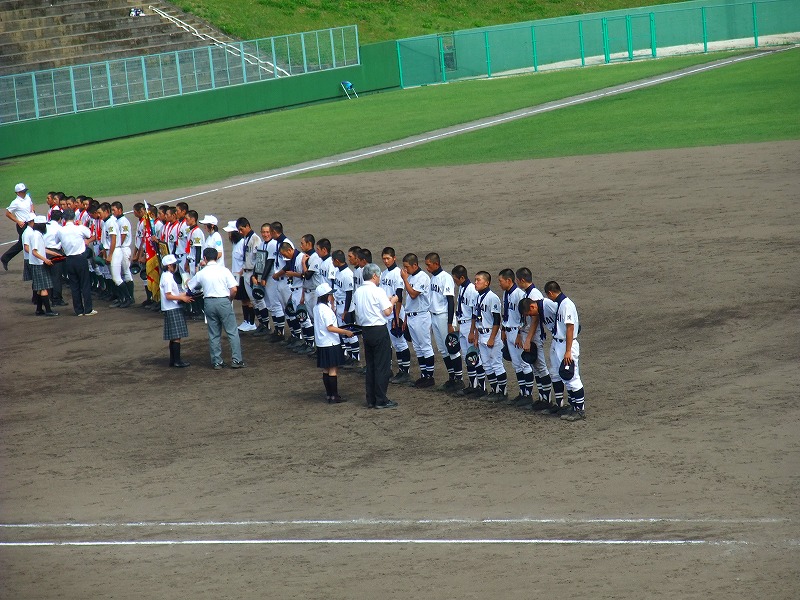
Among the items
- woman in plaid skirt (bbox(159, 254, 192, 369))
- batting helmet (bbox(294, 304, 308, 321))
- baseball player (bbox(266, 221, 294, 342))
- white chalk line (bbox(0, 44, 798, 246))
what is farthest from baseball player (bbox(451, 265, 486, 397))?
white chalk line (bbox(0, 44, 798, 246))

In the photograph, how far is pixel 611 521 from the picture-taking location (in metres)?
9.26

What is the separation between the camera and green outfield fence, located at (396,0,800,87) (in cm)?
5278

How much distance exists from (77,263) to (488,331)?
347 inches

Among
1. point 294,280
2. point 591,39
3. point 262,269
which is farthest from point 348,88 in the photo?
point 294,280

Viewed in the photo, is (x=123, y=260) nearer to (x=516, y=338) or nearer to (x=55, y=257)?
(x=55, y=257)

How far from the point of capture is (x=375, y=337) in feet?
43.0

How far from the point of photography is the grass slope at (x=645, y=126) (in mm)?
27844

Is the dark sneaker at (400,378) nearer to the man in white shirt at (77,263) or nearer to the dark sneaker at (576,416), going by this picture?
the dark sneaker at (576,416)

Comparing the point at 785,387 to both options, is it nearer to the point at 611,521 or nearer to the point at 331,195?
the point at 611,521

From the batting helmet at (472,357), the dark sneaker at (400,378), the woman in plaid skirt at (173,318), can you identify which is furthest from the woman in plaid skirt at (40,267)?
the batting helmet at (472,357)

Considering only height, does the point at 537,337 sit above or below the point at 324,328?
below

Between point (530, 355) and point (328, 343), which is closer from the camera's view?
point (530, 355)

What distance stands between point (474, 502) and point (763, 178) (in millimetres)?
14576

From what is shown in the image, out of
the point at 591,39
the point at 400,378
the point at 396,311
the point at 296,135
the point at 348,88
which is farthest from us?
the point at 591,39
